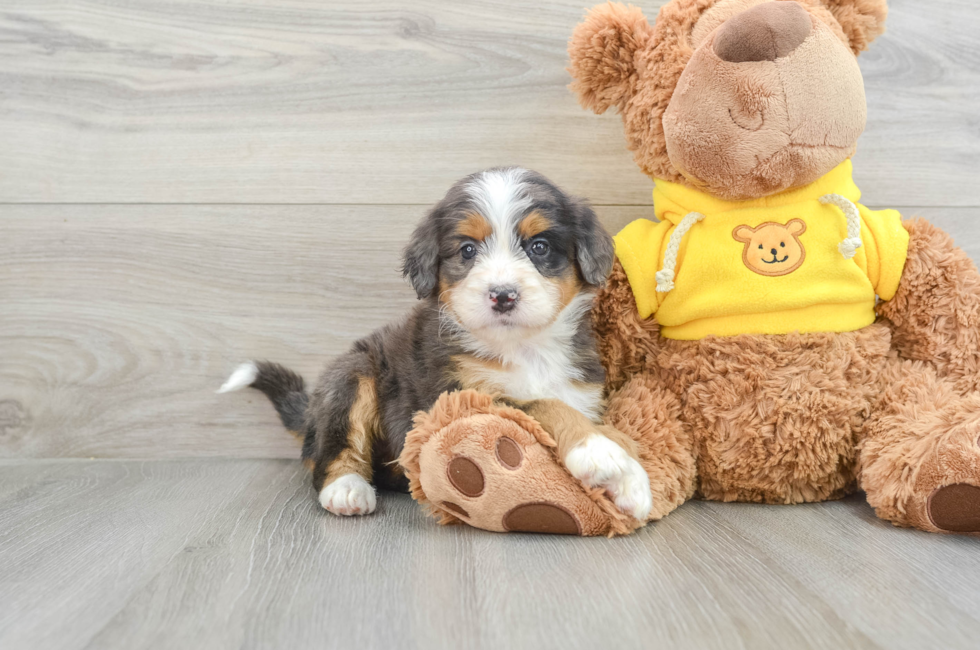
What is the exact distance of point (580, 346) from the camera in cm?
198

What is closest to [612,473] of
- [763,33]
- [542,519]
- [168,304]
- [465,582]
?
[542,519]

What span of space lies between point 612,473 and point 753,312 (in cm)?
62

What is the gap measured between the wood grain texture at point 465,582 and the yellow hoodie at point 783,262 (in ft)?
1.64

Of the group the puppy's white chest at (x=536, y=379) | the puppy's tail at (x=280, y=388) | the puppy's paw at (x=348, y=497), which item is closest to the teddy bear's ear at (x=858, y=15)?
the puppy's white chest at (x=536, y=379)

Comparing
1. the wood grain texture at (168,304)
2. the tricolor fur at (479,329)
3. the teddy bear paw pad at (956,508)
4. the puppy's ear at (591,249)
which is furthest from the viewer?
the wood grain texture at (168,304)

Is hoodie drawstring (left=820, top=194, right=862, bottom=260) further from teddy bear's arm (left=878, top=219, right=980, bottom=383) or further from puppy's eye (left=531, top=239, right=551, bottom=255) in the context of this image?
puppy's eye (left=531, top=239, right=551, bottom=255)

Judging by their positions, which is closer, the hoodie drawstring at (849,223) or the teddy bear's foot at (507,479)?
the teddy bear's foot at (507,479)

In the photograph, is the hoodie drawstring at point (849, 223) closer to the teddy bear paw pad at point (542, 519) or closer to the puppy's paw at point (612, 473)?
the puppy's paw at point (612, 473)

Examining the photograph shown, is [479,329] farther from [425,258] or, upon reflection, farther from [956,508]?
[956,508]

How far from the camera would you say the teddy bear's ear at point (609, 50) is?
1960mm

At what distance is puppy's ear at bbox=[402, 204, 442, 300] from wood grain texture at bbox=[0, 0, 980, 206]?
0.60 metres

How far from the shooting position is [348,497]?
1.92m

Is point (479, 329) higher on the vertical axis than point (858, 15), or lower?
lower

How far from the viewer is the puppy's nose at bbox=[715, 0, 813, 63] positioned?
168cm
